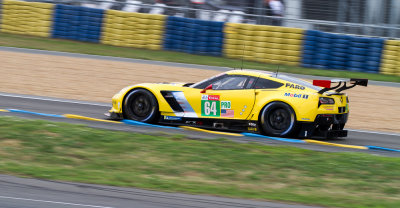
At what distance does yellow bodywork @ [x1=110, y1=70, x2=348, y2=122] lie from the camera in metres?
10.2

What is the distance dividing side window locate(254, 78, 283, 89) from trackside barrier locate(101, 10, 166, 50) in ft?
37.0

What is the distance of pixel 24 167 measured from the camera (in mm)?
7648

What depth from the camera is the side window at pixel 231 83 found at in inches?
423

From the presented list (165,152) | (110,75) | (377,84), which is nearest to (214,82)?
(165,152)

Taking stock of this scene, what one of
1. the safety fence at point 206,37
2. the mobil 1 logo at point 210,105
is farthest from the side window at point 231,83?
the safety fence at point 206,37

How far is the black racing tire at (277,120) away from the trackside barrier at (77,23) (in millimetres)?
13090

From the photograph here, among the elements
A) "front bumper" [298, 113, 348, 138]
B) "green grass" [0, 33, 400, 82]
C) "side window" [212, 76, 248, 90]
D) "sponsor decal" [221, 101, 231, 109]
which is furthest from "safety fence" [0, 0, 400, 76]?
"front bumper" [298, 113, 348, 138]

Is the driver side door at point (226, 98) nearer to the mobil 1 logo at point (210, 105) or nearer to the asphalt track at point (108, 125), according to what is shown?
the mobil 1 logo at point (210, 105)

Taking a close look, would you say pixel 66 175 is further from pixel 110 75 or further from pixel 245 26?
pixel 245 26

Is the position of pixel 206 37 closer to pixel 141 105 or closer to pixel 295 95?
pixel 141 105

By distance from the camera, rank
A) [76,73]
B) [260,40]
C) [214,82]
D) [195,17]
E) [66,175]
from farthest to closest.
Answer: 1. [195,17]
2. [260,40]
3. [76,73]
4. [214,82]
5. [66,175]

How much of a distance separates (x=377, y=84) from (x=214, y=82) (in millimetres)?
8659

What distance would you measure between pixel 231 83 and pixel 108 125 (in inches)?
92.5

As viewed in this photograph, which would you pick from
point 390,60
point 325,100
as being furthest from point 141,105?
point 390,60
